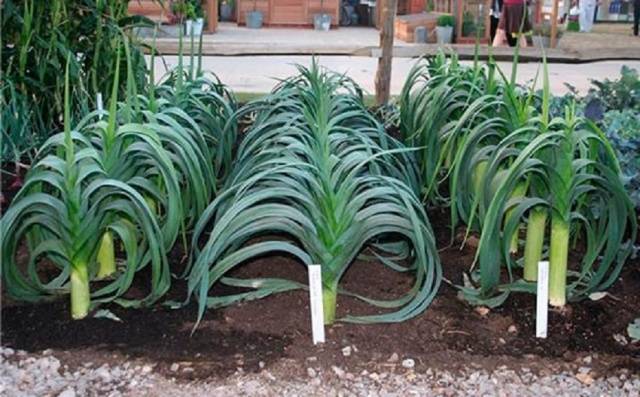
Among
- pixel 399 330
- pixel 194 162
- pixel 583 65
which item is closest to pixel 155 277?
pixel 194 162

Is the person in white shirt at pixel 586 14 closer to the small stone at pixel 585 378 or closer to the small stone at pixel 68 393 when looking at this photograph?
the small stone at pixel 585 378

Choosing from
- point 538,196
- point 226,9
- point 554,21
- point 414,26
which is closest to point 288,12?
point 226,9

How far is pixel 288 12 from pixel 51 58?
16369 millimetres

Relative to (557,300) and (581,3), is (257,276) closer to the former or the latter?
(557,300)

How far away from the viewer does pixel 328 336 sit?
2451 mm

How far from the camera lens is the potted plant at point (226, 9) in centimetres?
2081

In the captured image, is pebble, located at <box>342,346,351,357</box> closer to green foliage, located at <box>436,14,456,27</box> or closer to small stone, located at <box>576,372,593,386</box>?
small stone, located at <box>576,372,593,386</box>

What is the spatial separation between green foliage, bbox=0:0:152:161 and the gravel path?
1843 mm

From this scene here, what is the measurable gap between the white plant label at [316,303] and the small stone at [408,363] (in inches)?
9.6

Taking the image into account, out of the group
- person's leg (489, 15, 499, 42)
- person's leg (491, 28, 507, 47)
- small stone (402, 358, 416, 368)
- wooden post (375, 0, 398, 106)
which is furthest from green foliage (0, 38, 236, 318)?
person's leg (489, 15, 499, 42)

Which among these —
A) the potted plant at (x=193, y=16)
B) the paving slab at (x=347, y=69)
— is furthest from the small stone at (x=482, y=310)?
the potted plant at (x=193, y=16)

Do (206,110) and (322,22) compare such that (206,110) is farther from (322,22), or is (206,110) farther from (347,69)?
(322,22)

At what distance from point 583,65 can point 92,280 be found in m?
9.99

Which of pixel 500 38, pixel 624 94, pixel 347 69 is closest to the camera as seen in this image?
pixel 624 94
